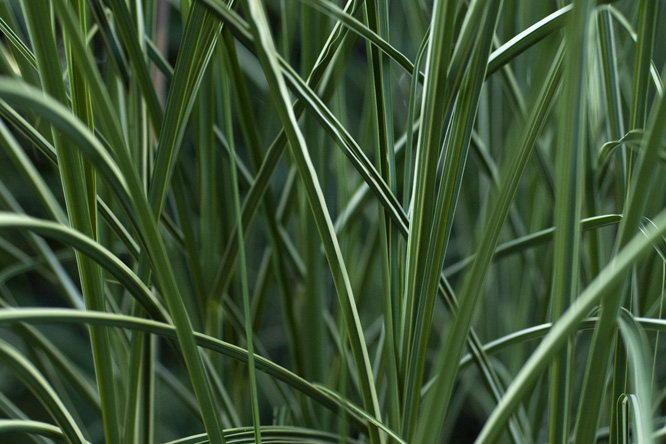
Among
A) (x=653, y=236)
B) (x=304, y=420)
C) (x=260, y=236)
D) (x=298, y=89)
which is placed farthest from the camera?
(x=260, y=236)

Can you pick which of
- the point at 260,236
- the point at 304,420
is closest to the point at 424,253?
the point at 304,420

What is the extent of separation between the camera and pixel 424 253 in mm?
213

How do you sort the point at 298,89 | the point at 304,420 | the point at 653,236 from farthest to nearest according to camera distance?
the point at 304,420 → the point at 298,89 → the point at 653,236

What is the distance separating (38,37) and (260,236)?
53cm

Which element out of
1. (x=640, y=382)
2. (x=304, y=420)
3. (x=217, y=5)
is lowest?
(x=304, y=420)

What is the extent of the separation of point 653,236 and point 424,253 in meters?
0.11

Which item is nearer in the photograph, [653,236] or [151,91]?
[653,236]

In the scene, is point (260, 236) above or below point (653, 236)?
below

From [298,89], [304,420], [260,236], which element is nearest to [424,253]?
[298,89]

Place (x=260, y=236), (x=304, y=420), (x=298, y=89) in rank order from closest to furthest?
(x=298, y=89) → (x=304, y=420) → (x=260, y=236)

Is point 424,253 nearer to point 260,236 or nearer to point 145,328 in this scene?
point 145,328

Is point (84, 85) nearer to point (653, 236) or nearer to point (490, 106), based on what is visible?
point (653, 236)

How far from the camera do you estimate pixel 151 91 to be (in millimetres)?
264

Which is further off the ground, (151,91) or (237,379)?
(151,91)
